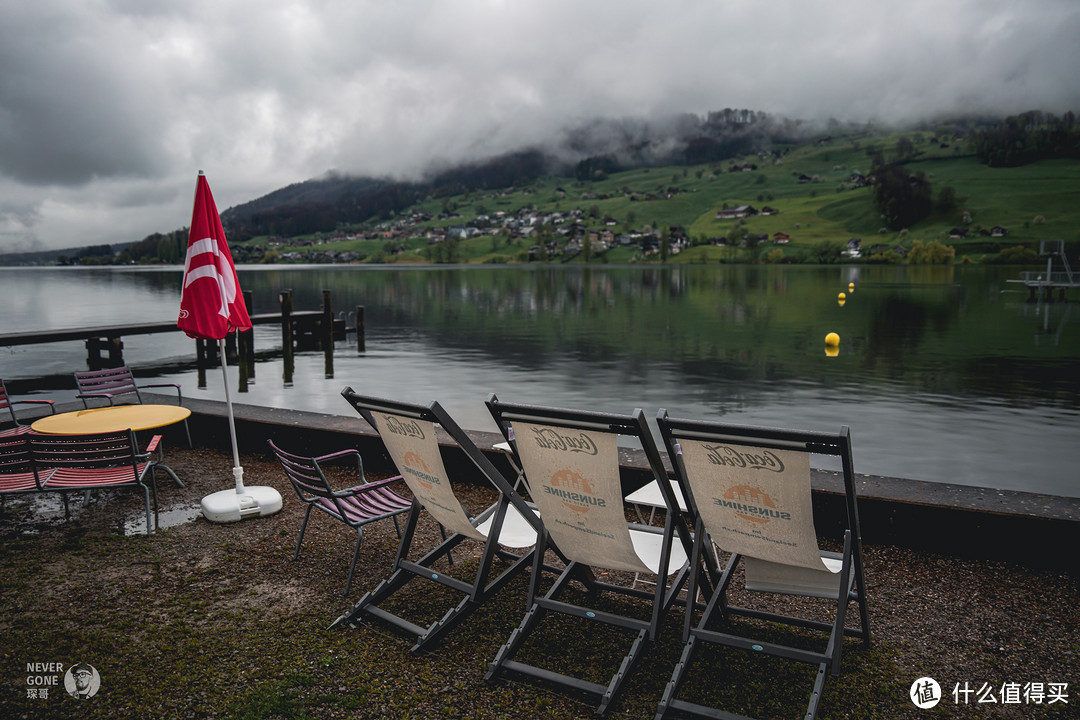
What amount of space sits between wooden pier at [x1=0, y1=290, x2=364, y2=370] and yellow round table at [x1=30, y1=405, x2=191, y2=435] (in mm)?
17494

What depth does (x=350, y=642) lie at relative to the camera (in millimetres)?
3682

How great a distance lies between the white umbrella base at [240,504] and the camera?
18.3 feet

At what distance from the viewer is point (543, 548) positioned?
3633 millimetres

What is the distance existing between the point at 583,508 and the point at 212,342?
105 ft

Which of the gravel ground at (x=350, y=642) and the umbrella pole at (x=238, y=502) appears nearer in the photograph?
the gravel ground at (x=350, y=642)

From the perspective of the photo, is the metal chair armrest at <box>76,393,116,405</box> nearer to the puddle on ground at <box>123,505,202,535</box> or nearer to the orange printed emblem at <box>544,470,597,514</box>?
the puddle on ground at <box>123,505,202,535</box>

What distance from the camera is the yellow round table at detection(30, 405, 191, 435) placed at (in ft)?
20.4

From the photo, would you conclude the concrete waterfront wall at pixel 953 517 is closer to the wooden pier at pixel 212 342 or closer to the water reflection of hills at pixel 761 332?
the water reflection of hills at pixel 761 332

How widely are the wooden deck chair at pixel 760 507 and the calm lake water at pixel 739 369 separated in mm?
11127

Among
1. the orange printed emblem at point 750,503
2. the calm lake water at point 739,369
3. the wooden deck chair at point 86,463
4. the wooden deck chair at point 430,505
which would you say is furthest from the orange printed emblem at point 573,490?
the calm lake water at point 739,369

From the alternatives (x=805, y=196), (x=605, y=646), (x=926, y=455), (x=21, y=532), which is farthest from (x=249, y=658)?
(x=805, y=196)

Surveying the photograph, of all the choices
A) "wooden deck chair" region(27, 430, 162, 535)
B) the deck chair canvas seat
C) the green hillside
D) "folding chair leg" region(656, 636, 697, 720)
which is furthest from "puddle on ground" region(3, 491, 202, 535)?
the green hillside

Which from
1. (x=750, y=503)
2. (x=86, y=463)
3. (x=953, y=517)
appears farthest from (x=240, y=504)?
(x=953, y=517)

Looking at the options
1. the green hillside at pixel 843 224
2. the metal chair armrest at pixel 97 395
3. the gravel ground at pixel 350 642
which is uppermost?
the green hillside at pixel 843 224
